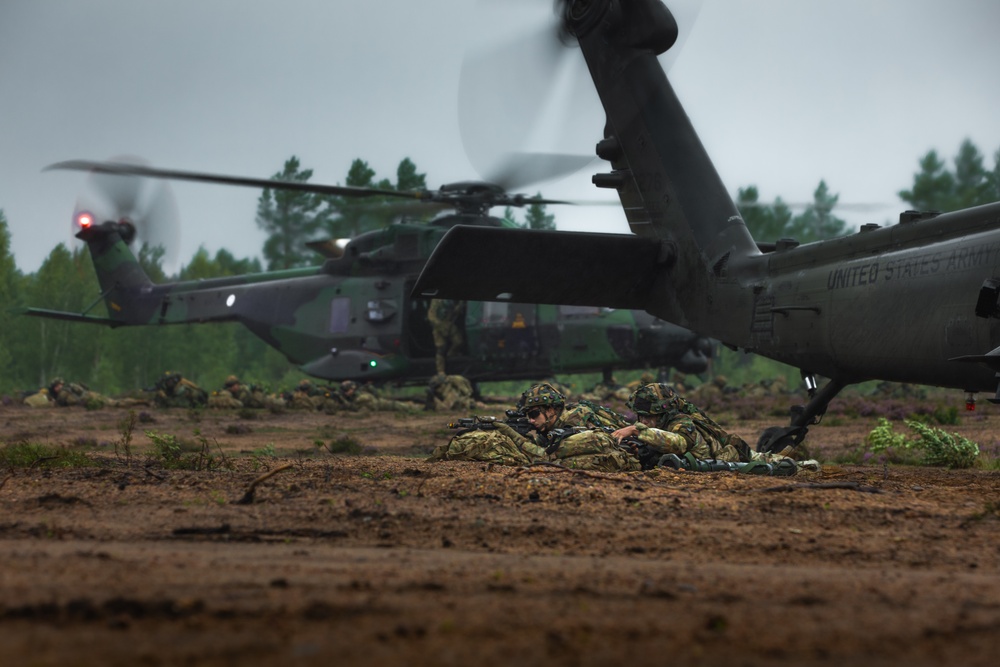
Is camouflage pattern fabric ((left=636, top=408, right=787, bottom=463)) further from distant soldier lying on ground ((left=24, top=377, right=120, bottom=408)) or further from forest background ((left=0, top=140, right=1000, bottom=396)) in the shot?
forest background ((left=0, top=140, right=1000, bottom=396))

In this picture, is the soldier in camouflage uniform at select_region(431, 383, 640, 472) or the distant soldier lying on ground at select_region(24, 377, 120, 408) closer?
the soldier in camouflage uniform at select_region(431, 383, 640, 472)

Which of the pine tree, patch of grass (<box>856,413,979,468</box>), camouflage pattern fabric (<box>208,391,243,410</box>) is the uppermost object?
the pine tree

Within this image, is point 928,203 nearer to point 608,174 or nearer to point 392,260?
point 392,260

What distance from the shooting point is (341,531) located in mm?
4449

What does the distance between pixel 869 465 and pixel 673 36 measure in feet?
15.2

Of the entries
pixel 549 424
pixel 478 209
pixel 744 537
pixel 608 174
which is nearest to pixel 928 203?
pixel 478 209

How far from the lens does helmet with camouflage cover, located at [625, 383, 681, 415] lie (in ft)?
24.8

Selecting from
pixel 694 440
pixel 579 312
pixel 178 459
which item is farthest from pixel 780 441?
pixel 579 312

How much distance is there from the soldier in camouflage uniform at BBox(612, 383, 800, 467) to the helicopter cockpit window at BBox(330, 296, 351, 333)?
11.1 metres

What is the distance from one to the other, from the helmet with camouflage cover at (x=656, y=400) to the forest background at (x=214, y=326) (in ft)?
69.6

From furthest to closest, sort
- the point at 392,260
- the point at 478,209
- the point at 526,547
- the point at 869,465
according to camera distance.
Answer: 1. the point at 392,260
2. the point at 478,209
3. the point at 869,465
4. the point at 526,547

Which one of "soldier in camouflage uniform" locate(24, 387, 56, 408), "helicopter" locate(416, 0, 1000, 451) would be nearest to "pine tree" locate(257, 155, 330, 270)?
"soldier in camouflage uniform" locate(24, 387, 56, 408)

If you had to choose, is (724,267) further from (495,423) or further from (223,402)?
(223,402)

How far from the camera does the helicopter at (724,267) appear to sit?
6816 millimetres
